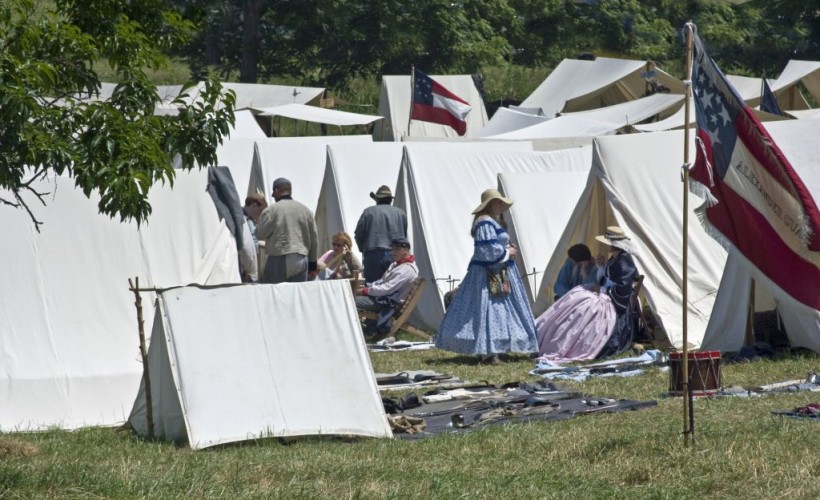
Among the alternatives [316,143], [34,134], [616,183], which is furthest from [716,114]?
[316,143]

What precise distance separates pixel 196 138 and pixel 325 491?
1.58 meters

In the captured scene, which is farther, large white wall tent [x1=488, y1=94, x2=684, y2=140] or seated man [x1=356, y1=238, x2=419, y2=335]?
large white wall tent [x1=488, y1=94, x2=684, y2=140]

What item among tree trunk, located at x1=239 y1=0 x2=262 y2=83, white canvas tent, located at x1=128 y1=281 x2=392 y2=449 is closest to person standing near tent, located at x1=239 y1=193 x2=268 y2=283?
white canvas tent, located at x1=128 y1=281 x2=392 y2=449

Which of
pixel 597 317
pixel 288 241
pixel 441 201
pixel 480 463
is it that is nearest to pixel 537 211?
pixel 441 201

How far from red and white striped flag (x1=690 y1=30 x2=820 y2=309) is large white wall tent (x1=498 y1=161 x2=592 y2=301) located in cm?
405

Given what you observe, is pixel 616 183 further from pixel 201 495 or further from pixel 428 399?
pixel 201 495

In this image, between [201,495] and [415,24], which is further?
[415,24]

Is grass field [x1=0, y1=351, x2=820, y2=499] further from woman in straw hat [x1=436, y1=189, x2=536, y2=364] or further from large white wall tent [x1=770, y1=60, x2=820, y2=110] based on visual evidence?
large white wall tent [x1=770, y1=60, x2=820, y2=110]

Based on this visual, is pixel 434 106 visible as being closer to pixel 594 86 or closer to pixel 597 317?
pixel 594 86

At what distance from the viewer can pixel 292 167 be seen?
16734 mm

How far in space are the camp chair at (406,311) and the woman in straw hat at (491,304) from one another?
71.2 inches

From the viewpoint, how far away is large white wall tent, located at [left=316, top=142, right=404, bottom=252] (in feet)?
50.8

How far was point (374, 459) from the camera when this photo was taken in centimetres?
659

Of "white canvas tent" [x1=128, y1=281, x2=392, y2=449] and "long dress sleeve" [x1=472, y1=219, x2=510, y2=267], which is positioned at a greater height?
"long dress sleeve" [x1=472, y1=219, x2=510, y2=267]
